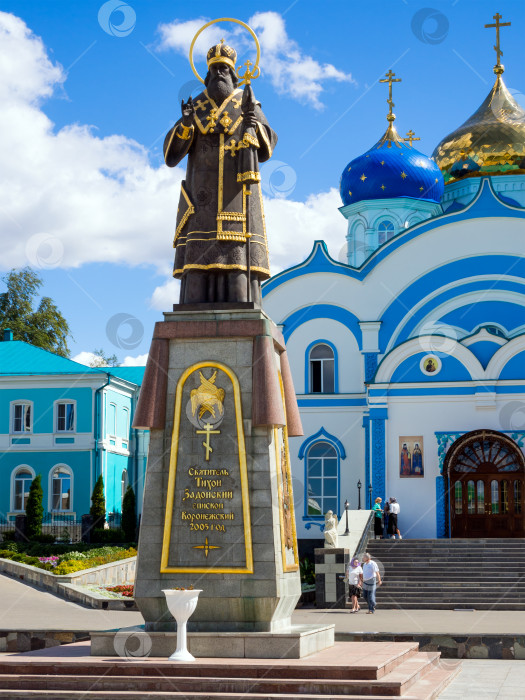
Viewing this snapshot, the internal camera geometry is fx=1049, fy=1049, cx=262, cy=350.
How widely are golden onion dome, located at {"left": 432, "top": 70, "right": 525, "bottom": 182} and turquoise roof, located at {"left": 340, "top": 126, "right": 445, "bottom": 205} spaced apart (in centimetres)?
89

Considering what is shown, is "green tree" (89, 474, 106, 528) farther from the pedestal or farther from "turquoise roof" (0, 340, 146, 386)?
the pedestal

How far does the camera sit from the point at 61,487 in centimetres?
3388

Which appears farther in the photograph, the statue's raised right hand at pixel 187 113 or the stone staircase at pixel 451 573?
the stone staircase at pixel 451 573

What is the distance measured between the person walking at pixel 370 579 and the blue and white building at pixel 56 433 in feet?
54.0

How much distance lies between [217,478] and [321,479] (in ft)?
58.1

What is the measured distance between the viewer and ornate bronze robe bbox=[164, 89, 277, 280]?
39.4 ft

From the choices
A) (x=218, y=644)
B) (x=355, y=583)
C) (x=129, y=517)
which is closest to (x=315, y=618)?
(x=355, y=583)

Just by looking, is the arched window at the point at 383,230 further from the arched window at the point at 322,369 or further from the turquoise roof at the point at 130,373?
the turquoise roof at the point at 130,373

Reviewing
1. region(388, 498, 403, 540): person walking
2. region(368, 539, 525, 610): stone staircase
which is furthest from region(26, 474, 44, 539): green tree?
region(368, 539, 525, 610): stone staircase

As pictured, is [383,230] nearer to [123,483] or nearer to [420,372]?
[420,372]

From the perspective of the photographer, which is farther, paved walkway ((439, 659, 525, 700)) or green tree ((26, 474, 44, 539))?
green tree ((26, 474, 44, 539))

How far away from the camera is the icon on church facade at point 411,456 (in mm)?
26969

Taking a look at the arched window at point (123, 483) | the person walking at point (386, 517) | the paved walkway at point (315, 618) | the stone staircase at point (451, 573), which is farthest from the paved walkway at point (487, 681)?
the arched window at point (123, 483)

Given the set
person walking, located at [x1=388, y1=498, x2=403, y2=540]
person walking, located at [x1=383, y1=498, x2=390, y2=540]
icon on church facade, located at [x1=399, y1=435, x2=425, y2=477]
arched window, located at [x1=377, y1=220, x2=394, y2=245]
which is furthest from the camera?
arched window, located at [x1=377, y1=220, x2=394, y2=245]
